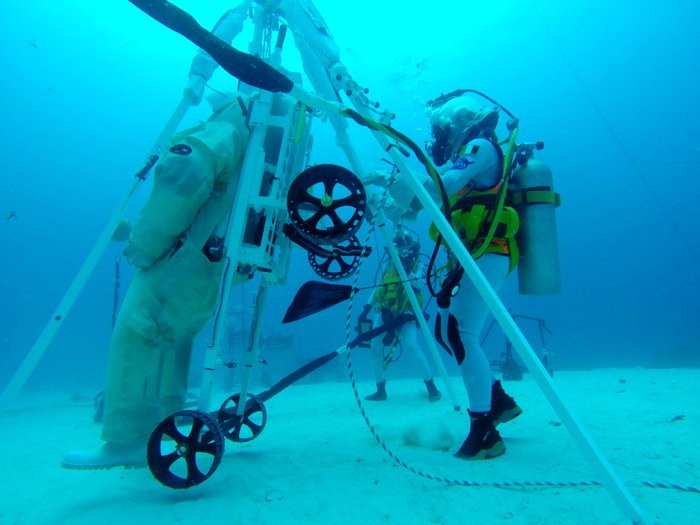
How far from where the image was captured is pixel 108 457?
2518 millimetres

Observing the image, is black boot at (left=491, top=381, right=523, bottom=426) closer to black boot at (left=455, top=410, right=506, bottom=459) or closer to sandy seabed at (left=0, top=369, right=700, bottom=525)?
sandy seabed at (left=0, top=369, right=700, bottom=525)

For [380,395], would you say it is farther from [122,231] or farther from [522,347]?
[522,347]

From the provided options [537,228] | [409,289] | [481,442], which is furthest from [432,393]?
[537,228]

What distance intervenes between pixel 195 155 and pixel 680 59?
90.4 m

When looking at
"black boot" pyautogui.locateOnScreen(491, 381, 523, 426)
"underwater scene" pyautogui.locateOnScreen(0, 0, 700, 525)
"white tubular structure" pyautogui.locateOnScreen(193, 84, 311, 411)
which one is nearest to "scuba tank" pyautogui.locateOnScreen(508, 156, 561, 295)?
"underwater scene" pyautogui.locateOnScreen(0, 0, 700, 525)

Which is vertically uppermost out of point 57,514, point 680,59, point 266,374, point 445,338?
point 680,59

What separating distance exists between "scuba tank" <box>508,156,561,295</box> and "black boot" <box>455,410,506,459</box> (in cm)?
111

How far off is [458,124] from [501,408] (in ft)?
9.04

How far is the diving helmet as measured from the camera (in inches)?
141

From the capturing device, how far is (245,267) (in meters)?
2.94

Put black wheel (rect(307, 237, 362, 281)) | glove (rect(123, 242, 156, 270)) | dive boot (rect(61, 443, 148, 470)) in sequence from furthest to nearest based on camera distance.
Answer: black wheel (rect(307, 237, 362, 281)) → glove (rect(123, 242, 156, 270)) → dive boot (rect(61, 443, 148, 470))

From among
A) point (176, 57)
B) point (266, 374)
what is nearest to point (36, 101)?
point (176, 57)

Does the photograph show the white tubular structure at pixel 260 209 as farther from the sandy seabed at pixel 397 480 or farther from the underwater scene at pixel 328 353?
the sandy seabed at pixel 397 480

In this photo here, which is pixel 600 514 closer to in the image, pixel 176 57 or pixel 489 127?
pixel 489 127
